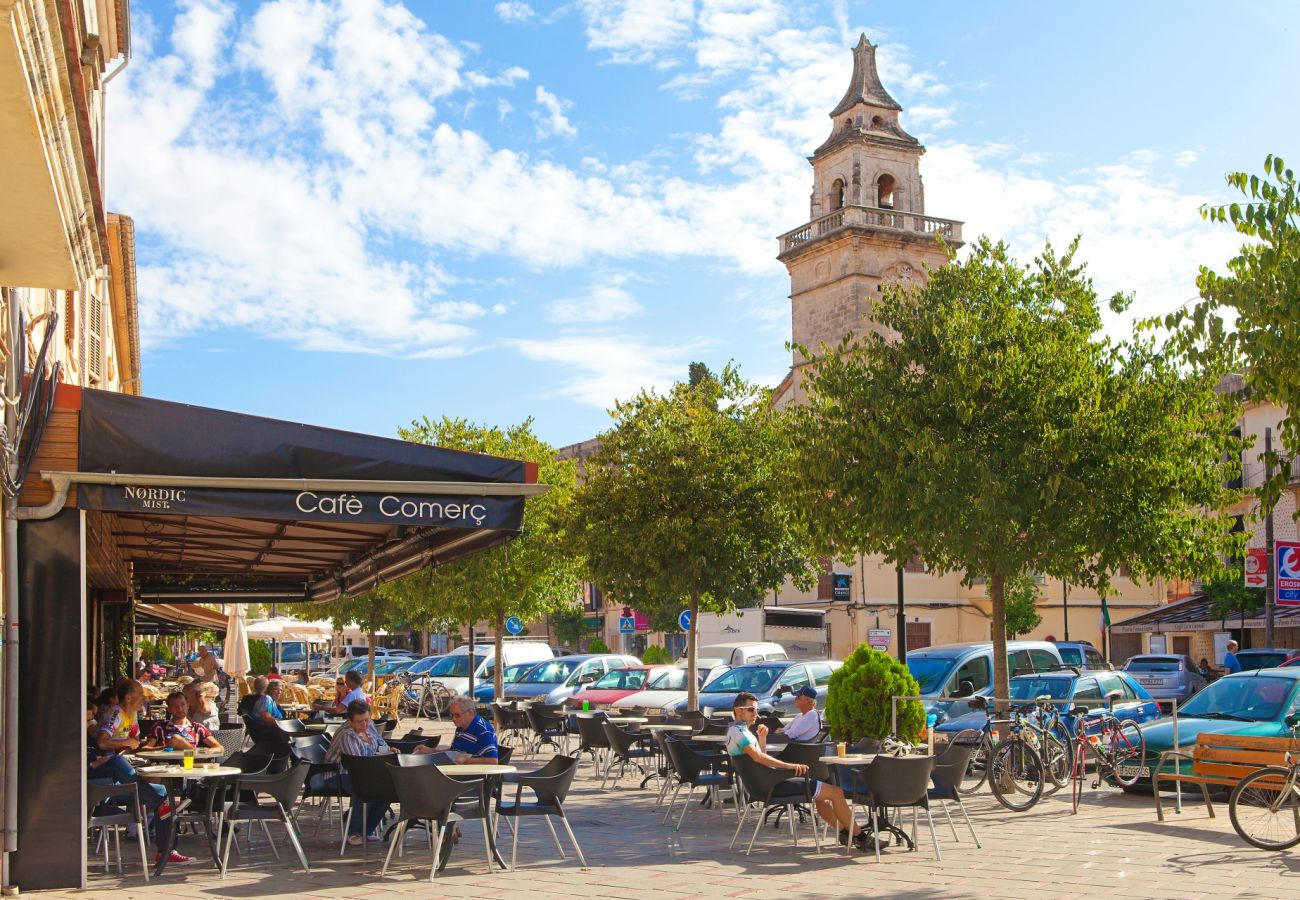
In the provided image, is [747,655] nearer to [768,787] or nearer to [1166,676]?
[1166,676]

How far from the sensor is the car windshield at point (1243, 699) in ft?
48.6

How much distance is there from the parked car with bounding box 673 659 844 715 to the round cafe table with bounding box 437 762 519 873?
10728mm

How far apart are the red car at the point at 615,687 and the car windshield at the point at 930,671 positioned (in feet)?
19.2

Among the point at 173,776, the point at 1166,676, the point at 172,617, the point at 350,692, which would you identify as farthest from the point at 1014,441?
the point at 172,617

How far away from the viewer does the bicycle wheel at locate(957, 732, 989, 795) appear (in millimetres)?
13984

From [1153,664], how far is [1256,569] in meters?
3.32

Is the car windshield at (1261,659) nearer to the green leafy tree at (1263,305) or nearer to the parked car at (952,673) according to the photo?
the parked car at (952,673)

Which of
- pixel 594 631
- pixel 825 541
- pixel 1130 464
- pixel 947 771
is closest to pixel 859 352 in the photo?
pixel 825 541

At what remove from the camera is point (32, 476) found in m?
8.33

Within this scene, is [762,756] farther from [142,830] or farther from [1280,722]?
[1280,722]

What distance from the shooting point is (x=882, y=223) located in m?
54.9

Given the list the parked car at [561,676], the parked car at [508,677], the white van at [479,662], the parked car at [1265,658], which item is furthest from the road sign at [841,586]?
the white van at [479,662]

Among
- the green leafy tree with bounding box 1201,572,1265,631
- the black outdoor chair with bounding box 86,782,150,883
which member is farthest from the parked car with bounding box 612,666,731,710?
the green leafy tree with bounding box 1201,572,1265,631

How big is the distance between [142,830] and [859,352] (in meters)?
10.8
